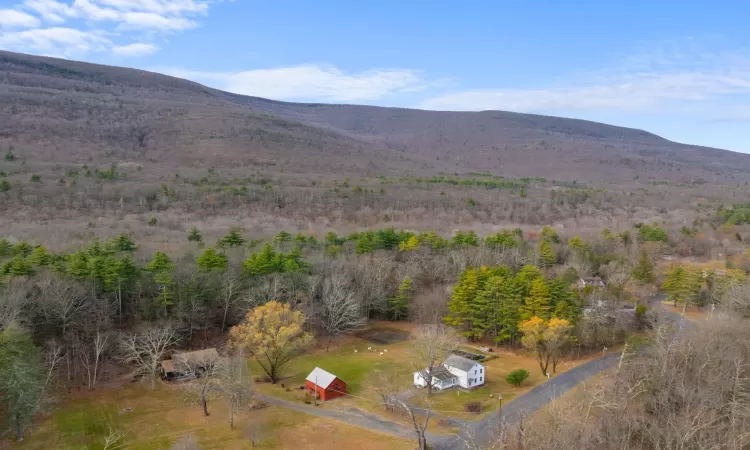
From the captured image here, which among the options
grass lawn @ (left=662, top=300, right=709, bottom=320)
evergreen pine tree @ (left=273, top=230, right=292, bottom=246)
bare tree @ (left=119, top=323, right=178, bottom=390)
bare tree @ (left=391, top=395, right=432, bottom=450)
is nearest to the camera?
bare tree @ (left=391, top=395, right=432, bottom=450)

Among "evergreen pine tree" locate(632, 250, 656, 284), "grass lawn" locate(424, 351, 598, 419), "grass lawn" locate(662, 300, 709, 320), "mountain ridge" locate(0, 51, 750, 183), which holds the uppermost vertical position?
"mountain ridge" locate(0, 51, 750, 183)

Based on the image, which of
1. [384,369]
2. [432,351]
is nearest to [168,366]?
[384,369]

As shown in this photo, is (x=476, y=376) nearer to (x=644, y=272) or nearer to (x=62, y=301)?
(x=62, y=301)

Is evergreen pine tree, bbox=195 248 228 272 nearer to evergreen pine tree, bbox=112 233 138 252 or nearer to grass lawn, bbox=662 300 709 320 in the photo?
evergreen pine tree, bbox=112 233 138 252

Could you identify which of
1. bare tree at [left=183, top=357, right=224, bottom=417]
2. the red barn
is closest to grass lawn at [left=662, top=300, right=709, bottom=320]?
the red barn

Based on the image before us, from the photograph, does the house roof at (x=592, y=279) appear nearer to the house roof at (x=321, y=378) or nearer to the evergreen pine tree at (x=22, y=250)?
the house roof at (x=321, y=378)

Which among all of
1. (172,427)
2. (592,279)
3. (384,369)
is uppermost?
(592,279)

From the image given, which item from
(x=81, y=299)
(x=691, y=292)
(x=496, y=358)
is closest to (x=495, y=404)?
(x=496, y=358)

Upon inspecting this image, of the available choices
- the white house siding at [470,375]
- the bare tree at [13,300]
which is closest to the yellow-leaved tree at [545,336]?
the white house siding at [470,375]
